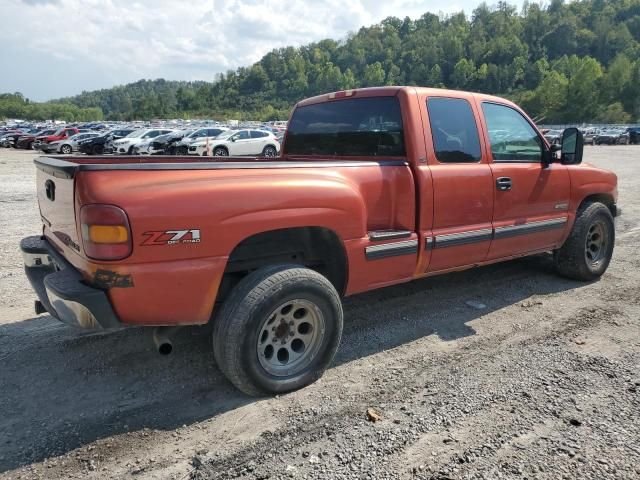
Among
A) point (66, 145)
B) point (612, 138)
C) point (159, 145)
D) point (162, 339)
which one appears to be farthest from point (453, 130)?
point (612, 138)

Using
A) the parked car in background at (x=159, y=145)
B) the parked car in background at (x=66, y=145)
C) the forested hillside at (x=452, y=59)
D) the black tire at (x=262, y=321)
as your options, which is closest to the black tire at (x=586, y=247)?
the black tire at (x=262, y=321)

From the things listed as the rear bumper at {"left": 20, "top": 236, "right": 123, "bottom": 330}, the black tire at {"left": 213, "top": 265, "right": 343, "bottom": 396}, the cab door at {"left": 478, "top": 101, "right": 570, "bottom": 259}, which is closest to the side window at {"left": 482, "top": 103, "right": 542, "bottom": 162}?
the cab door at {"left": 478, "top": 101, "right": 570, "bottom": 259}

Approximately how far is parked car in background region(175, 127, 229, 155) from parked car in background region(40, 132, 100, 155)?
658cm

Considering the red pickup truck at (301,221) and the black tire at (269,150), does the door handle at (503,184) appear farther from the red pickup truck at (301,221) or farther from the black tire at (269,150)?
the black tire at (269,150)

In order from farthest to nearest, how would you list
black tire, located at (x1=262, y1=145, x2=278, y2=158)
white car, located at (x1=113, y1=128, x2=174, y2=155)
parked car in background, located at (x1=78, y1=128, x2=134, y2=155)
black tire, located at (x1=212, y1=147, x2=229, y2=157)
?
1. parked car in background, located at (x1=78, y1=128, x2=134, y2=155)
2. white car, located at (x1=113, y1=128, x2=174, y2=155)
3. black tire, located at (x1=262, y1=145, x2=278, y2=158)
4. black tire, located at (x1=212, y1=147, x2=229, y2=157)

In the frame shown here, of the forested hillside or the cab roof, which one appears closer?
the cab roof

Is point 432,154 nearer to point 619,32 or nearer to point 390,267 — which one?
point 390,267

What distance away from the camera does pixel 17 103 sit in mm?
163125

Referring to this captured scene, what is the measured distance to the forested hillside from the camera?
477ft

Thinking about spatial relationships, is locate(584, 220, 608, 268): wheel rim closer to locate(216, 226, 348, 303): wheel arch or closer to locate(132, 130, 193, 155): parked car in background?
locate(216, 226, 348, 303): wheel arch

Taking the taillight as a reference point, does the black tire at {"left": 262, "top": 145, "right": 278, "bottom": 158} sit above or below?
above

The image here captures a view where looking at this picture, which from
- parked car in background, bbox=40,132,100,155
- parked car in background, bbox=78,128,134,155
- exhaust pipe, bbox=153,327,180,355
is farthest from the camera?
parked car in background, bbox=40,132,100,155

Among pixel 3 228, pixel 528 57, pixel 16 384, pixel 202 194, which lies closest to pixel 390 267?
pixel 202 194

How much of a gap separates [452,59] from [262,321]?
173 meters
